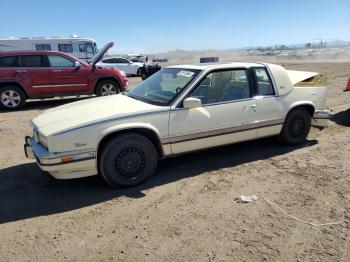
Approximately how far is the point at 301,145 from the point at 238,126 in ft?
5.23

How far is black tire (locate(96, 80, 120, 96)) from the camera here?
11.5 m

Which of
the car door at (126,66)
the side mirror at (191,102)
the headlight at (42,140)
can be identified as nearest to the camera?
the headlight at (42,140)

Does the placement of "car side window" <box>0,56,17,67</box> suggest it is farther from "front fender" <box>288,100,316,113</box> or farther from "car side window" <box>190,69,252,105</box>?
"front fender" <box>288,100,316,113</box>

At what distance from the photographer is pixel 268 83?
5484 mm

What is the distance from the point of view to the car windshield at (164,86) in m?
4.77

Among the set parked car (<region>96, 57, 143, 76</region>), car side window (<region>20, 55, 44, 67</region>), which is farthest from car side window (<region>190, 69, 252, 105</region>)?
parked car (<region>96, 57, 143, 76</region>)

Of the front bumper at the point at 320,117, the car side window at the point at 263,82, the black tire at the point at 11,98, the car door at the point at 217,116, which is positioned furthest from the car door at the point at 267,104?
the black tire at the point at 11,98

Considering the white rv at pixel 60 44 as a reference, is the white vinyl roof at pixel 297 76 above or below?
below

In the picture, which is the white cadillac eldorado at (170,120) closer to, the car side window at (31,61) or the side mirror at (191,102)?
the side mirror at (191,102)

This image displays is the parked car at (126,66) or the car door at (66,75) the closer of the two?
the car door at (66,75)

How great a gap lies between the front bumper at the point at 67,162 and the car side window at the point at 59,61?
287 inches

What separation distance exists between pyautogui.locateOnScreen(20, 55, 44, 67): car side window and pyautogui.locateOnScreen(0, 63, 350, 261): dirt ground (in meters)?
5.72

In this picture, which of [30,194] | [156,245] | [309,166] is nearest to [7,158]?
[30,194]

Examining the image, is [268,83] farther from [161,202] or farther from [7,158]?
[7,158]
